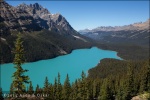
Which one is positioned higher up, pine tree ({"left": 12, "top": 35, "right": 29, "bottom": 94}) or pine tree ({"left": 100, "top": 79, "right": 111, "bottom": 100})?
pine tree ({"left": 12, "top": 35, "right": 29, "bottom": 94})

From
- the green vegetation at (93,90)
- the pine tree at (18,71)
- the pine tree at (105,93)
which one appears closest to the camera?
the pine tree at (18,71)

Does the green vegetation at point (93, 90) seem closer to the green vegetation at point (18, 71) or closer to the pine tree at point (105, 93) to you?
the pine tree at point (105, 93)

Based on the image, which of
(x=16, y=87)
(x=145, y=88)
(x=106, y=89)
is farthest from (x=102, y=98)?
(x=16, y=87)

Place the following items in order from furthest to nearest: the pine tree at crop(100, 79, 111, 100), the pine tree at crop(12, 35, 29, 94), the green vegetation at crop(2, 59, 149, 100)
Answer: the pine tree at crop(100, 79, 111, 100), the green vegetation at crop(2, 59, 149, 100), the pine tree at crop(12, 35, 29, 94)

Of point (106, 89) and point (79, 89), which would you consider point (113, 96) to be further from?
point (79, 89)

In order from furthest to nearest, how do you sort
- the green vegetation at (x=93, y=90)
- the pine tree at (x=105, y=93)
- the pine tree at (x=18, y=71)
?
the pine tree at (x=105, y=93)
the green vegetation at (x=93, y=90)
the pine tree at (x=18, y=71)

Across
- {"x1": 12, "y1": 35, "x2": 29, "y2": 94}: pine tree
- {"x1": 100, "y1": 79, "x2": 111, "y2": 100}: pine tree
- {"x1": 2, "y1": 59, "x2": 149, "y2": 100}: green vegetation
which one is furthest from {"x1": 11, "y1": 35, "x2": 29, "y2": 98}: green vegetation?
{"x1": 100, "y1": 79, "x2": 111, "y2": 100}: pine tree

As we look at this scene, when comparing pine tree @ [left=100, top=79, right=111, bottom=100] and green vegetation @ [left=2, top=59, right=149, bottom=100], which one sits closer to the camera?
green vegetation @ [left=2, top=59, right=149, bottom=100]

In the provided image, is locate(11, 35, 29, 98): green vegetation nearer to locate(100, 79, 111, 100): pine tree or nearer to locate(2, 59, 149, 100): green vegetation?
locate(2, 59, 149, 100): green vegetation

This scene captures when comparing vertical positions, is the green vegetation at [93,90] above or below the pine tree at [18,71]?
below

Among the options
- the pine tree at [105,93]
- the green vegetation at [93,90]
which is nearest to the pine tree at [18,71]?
the green vegetation at [93,90]

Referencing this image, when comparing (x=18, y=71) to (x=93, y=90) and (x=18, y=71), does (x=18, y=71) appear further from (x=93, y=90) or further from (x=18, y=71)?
(x=93, y=90)
